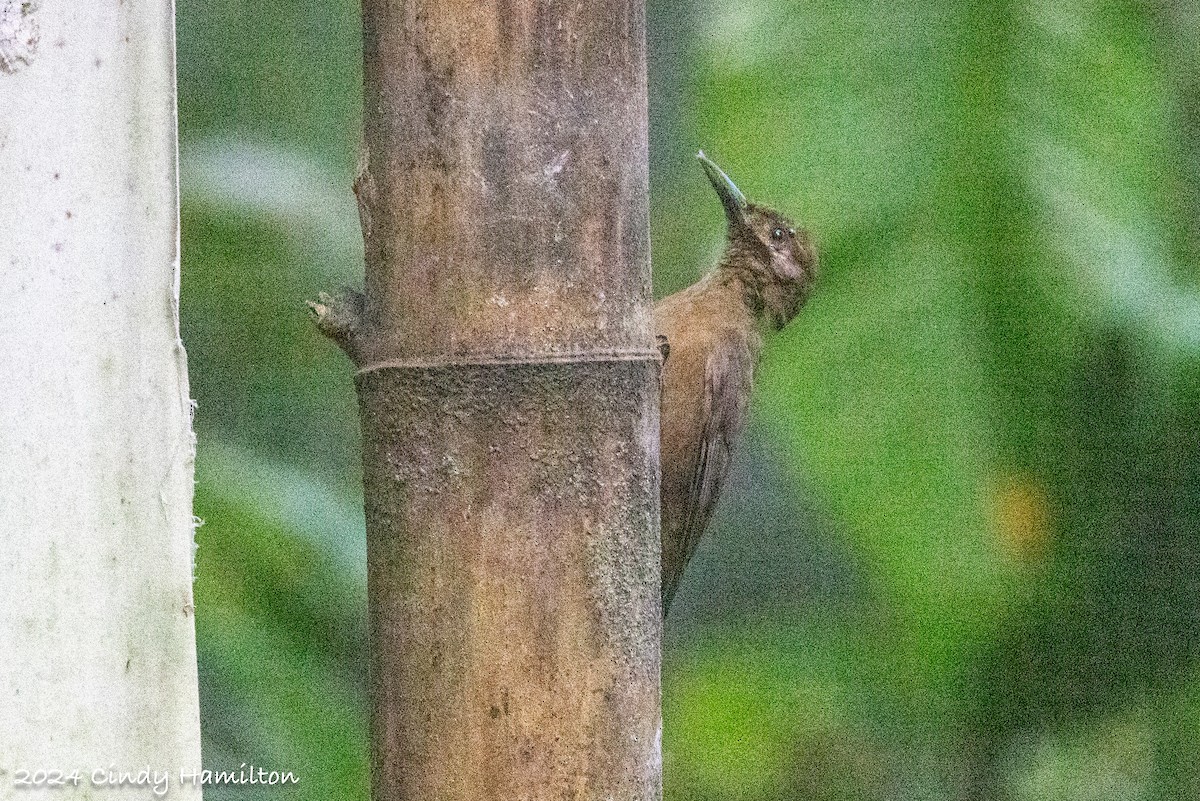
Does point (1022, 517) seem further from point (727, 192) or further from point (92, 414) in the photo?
point (92, 414)

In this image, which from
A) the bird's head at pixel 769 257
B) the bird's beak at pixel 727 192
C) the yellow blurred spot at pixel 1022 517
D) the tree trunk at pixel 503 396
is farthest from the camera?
the bird's head at pixel 769 257

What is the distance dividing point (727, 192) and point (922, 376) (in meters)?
0.58

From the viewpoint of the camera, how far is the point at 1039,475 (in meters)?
3.12

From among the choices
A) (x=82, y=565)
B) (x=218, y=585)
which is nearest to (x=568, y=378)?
(x=82, y=565)

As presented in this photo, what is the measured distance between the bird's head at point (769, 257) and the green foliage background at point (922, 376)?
7 cm

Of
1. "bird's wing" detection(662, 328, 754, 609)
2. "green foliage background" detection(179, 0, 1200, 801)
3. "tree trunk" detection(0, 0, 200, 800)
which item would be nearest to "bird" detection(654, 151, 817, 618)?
"bird's wing" detection(662, 328, 754, 609)

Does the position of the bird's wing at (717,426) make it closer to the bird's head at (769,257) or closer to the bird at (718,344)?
the bird at (718,344)

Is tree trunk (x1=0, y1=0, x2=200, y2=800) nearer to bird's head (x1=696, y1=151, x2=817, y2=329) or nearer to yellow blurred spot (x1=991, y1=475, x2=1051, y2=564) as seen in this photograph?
bird's head (x1=696, y1=151, x2=817, y2=329)

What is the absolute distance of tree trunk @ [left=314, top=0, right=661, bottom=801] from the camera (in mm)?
1228

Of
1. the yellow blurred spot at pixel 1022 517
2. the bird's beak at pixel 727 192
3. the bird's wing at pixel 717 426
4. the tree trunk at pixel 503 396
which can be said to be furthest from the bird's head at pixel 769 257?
the tree trunk at pixel 503 396

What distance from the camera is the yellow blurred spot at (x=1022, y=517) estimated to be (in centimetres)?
310

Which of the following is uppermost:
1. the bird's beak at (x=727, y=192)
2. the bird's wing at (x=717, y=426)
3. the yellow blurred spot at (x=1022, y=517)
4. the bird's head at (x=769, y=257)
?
the bird's beak at (x=727, y=192)

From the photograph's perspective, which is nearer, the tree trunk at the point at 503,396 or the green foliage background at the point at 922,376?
the tree trunk at the point at 503,396

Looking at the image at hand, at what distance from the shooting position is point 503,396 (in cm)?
124
